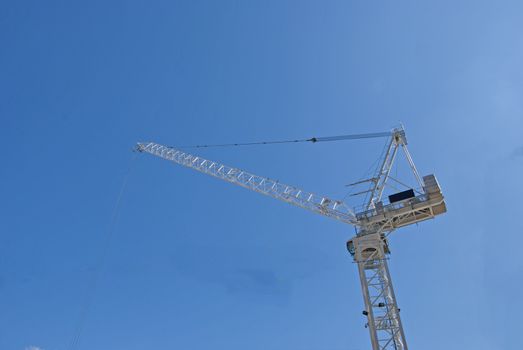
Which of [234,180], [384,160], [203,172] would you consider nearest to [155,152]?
[203,172]

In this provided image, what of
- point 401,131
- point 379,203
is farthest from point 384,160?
point 379,203

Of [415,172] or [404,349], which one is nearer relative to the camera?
[404,349]

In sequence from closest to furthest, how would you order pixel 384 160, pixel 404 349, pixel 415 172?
1. pixel 404 349
2. pixel 415 172
3. pixel 384 160

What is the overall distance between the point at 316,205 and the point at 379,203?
10.6 meters

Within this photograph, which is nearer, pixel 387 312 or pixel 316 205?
pixel 387 312

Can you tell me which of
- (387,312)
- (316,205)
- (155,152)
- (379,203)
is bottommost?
(387,312)

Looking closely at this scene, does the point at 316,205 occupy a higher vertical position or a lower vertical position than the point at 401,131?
lower

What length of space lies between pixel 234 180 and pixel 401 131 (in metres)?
28.1

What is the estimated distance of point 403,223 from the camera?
5753 cm

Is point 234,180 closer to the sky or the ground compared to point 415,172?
closer to the sky

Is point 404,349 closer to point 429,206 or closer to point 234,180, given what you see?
point 429,206

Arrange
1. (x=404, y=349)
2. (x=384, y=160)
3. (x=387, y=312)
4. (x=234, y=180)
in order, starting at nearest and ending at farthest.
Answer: (x=404, y=349), (x=387, y=312), (x=384, y=160), (x=234, y=180)

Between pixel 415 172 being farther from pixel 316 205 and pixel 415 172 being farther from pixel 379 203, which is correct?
pixel 316 205

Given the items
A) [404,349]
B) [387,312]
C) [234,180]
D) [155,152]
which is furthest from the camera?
[155,152]
